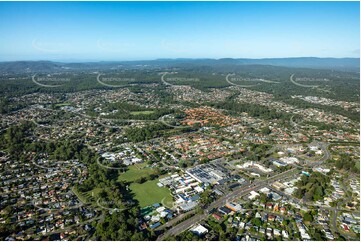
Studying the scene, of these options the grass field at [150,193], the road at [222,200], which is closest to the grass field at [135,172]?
the grass field at [150,193]

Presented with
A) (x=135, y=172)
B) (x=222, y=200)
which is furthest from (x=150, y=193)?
(x=222, y=200)

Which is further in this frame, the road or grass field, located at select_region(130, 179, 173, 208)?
grass field, located at select_region(130, 179, 173, 208)

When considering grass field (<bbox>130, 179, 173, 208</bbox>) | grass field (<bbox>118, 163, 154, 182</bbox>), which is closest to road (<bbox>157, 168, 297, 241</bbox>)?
grass field (<bbox>130, 179, 173, 208</bbox>)

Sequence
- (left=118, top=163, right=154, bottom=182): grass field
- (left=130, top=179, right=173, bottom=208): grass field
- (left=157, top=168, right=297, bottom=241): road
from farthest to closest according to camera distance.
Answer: (left=118, top=163, right=154, bottom=182): grass field → (left=130, top=179, right=173, bottom=208): grass field → (left=157, top=168, right=297, bottom=241): road

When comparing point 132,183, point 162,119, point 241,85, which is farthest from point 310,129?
Answer: point 241,85

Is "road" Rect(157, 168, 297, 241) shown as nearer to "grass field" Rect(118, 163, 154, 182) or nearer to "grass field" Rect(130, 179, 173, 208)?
"grass field" Rect(130, 179, 173, 208)

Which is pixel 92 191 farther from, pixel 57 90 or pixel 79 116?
pixel 57 90

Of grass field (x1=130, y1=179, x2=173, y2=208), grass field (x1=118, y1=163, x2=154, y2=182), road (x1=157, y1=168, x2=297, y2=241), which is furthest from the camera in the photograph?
grass field (x1=118, y1=163, x2=154, y2=182)
